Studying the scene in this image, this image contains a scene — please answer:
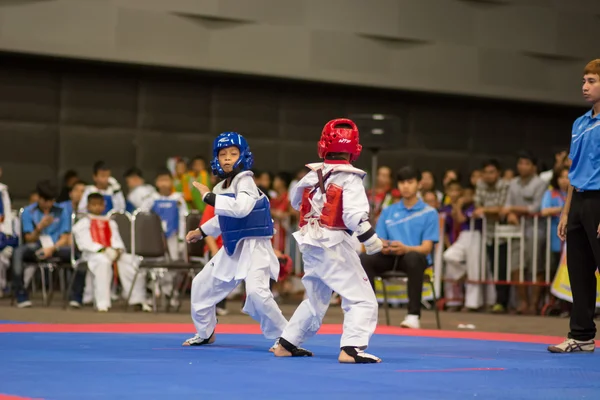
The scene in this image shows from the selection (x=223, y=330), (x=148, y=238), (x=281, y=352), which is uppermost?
(x=148, y=238)

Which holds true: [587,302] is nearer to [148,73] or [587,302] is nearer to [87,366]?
[87,366]

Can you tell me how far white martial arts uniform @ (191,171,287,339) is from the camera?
570cm

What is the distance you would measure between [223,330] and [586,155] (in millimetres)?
3113

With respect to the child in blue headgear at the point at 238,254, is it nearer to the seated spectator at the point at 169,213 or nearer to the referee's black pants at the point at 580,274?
the referee's black pants at the point at 580,274

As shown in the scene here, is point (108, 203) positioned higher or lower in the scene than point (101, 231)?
higher

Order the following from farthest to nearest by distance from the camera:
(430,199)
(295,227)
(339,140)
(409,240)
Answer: (295,227) → (430,199) → (409,240) → (339,140)

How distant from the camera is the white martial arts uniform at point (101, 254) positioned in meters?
10.00

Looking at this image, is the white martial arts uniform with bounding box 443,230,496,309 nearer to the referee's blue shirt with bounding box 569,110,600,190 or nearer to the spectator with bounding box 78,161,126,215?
the spectator with bounding box 78,161,126,215

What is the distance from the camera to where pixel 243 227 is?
5902 millimetres

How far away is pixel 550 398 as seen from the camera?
390 cm

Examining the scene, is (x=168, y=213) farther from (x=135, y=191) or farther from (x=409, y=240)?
(x=409, y=240)

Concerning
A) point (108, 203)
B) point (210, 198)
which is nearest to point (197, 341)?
point (210, 198)

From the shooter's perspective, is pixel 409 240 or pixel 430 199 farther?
pixel 430 199

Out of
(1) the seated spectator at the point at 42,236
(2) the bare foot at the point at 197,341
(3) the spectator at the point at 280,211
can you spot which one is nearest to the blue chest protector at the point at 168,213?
(1) the seated spectator at the point at 42,236
